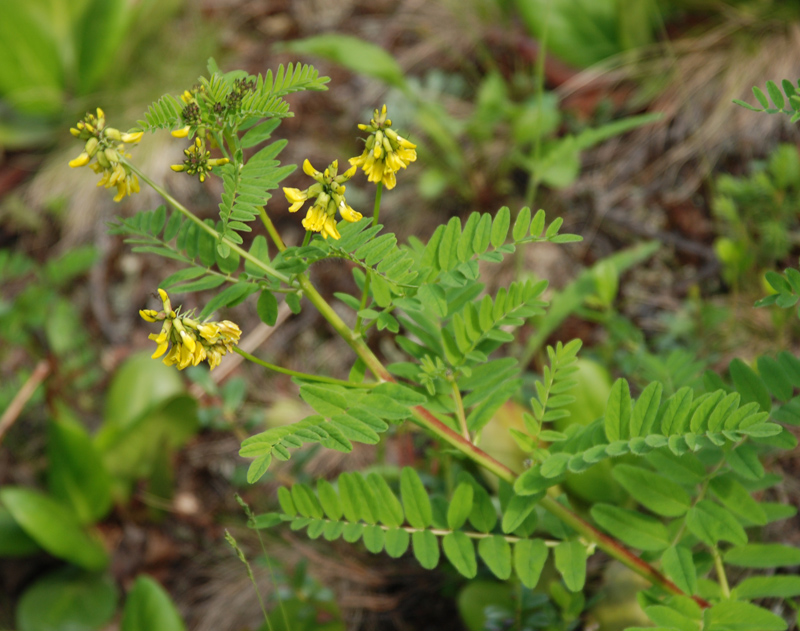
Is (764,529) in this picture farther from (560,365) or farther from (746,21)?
(746,21)

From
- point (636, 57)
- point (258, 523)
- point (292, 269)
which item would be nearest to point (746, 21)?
point (636, 57)

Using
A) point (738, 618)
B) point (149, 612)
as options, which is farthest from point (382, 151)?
point (149, 612)

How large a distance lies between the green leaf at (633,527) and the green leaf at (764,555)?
0.13m

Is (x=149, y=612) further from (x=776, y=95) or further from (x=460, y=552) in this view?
(x=776, y=95)

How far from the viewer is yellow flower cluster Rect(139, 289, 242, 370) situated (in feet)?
2.78

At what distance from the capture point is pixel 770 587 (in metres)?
1.07

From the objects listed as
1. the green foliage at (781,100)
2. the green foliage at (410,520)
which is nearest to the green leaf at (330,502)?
the green foliage at (410,520)

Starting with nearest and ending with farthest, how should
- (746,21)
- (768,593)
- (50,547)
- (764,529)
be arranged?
(768,593) → (764,529) → (50,547) → (746,21)

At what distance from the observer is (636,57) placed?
241 centimetres

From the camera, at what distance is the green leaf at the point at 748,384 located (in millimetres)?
1087

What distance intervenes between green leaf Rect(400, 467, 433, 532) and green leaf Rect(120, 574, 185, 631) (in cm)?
77

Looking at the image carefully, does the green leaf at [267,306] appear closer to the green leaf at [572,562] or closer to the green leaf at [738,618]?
the green leaf at [572,562]

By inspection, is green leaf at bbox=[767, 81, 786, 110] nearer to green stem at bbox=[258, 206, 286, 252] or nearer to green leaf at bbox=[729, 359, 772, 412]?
green leaf at bbox=[729, 359, 772, 412]

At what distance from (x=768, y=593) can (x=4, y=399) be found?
6.87 ft
